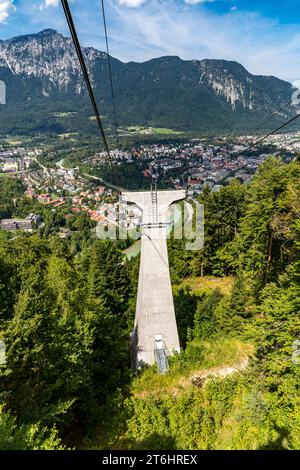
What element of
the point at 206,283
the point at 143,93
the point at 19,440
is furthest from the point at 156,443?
the point at 143,93

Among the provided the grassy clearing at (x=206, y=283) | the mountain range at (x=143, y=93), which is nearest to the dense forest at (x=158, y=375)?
the grassy clearing at (x=206, y=283)

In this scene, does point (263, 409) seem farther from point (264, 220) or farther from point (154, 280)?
point (264, 220)

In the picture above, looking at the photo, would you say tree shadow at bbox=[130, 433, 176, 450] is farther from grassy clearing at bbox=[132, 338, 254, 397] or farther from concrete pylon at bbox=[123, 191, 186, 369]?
concrete pylon at bbox=[123, 191, 186, 369]

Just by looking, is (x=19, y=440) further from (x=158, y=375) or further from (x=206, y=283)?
(x=206, y=283)

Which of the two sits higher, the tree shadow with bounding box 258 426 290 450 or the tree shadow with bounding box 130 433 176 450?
the tree shadow with bounding box 258 426 290 450

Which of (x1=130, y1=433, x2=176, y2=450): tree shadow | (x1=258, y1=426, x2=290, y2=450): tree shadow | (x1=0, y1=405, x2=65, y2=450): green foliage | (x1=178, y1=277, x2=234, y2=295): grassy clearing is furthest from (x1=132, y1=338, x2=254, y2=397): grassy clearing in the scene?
(x1=178, y1=277, x2=234, y2=295): grassy clearing

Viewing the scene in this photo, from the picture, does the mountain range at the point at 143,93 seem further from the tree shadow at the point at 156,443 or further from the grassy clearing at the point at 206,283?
the tree shadow at the point at 156,443
